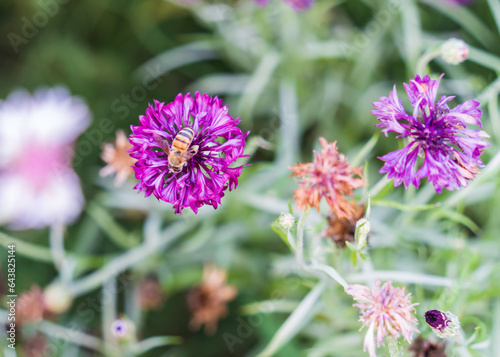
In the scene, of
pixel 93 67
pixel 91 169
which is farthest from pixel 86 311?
pixel 93 67

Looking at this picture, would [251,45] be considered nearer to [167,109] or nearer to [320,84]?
[320,84]

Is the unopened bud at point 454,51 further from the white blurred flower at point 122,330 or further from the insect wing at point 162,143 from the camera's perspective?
the white blurred flower at point 122,330

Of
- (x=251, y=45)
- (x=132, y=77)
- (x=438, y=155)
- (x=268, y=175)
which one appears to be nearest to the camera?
(x=438, y=155)

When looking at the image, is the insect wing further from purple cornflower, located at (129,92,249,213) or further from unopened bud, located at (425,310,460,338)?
unopened bud, located at (425,310,460,338)

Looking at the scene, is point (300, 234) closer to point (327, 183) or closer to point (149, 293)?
point (327, 183)

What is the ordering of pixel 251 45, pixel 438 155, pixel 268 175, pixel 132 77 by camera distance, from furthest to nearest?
pixel 132 77, pixel 251 45, pixel 268 175, pixel 438 155
